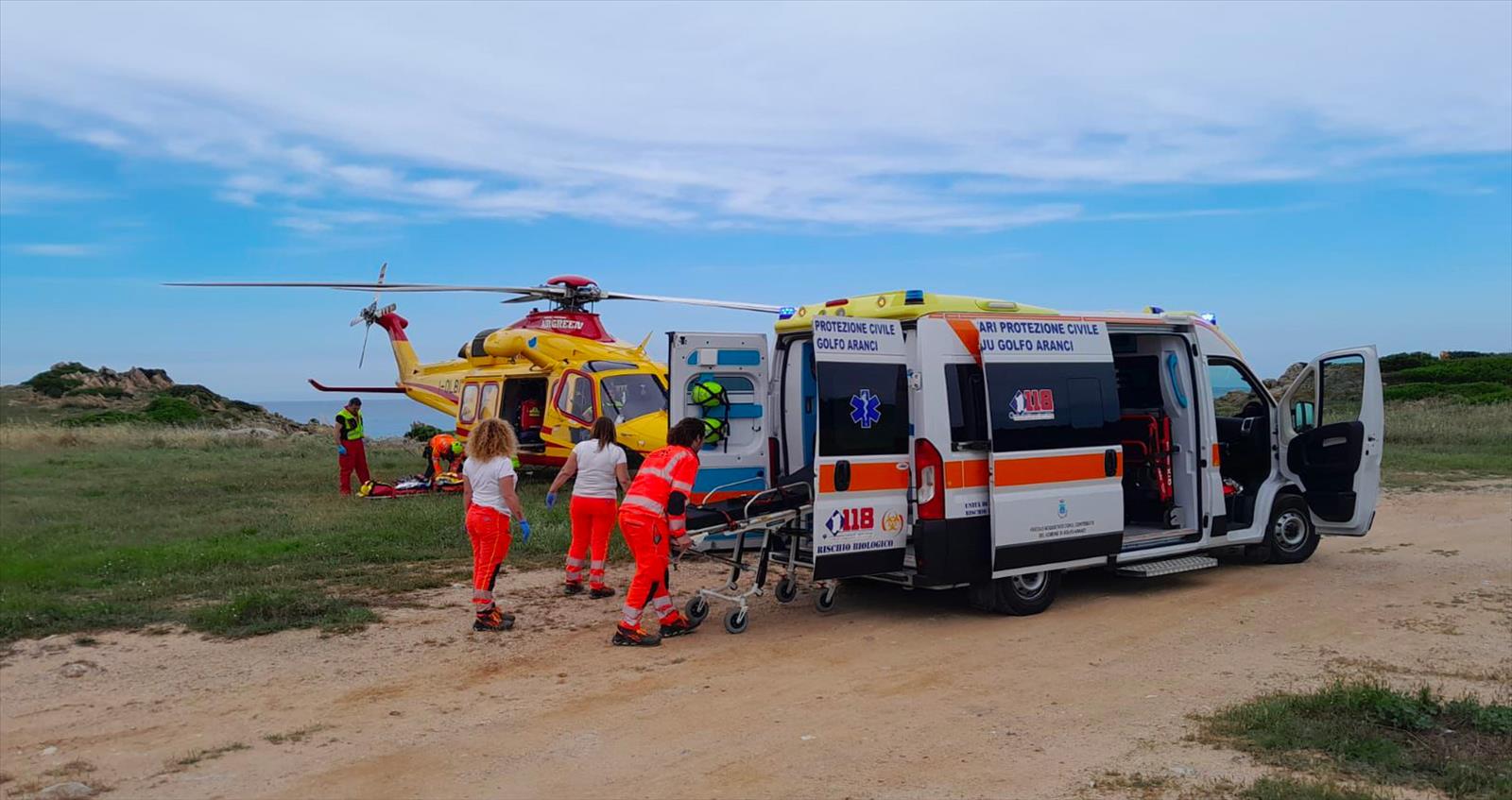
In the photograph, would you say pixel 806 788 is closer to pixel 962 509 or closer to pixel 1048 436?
pixel 962 509

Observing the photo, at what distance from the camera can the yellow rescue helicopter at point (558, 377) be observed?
709 inches

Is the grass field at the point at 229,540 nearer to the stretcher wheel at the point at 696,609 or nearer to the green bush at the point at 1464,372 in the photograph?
the stretcher wheel at the point at 696,609

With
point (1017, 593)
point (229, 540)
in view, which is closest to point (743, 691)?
point (1017, 593)

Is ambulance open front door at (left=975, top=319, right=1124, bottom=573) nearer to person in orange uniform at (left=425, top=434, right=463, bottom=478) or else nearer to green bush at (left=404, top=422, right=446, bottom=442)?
person in orange uniform at (left=425, top=434, right=463, bottom=478)

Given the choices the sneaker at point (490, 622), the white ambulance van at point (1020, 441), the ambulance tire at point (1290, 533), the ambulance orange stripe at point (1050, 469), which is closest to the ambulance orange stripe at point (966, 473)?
the white ambulance van at point (1020, 441)

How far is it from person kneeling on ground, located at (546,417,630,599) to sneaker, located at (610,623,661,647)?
144 cm

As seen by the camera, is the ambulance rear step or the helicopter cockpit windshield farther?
the helicopter cockpit windshield

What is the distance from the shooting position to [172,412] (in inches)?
1719

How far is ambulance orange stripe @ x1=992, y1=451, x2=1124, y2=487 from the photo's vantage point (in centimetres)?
851

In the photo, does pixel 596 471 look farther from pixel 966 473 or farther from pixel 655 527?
Answer: pixel 966 473

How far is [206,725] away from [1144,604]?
6.99 metres

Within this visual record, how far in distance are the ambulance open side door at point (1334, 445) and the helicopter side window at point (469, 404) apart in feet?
46.1

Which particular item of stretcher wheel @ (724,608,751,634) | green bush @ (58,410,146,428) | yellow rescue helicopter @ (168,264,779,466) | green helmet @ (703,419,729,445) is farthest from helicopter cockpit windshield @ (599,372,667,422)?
green bush @ (58,410,146,428)

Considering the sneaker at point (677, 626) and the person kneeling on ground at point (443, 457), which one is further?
the person kneeling on ground at point (443, 457)
